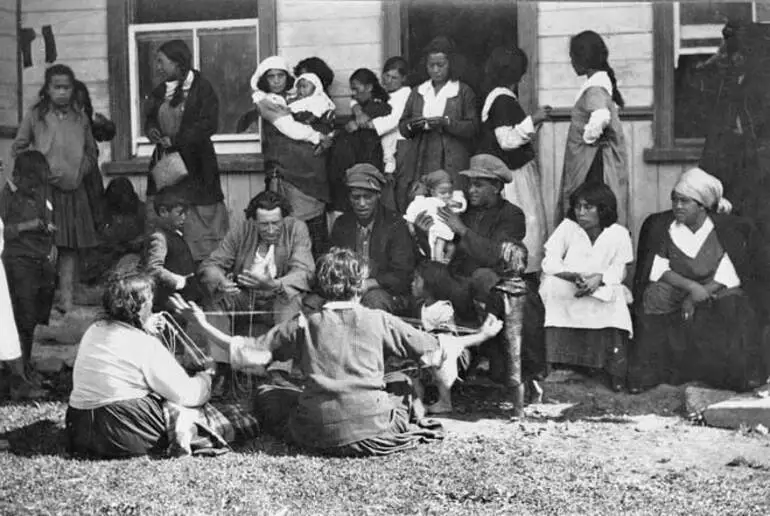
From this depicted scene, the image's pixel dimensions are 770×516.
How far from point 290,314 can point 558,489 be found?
2.45 metres

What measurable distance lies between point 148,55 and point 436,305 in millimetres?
3233

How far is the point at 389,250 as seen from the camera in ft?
29.2

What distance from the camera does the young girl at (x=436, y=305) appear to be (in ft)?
27.1

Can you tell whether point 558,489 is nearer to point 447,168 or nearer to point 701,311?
point 701,311

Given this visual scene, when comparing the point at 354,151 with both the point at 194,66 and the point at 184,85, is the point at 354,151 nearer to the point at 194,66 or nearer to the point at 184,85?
the point at 184,85

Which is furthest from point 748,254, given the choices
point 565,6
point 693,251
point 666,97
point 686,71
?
point 565,6

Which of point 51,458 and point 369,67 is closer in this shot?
point 51,458

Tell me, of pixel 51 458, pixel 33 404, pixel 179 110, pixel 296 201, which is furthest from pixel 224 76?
pixel 51 458

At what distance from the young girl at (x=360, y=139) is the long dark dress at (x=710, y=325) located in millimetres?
2111

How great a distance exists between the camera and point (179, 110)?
31.8 feet

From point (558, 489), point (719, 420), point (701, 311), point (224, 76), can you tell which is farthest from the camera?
point (224, 76)

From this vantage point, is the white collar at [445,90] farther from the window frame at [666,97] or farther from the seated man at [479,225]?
the window frame at [666,97]

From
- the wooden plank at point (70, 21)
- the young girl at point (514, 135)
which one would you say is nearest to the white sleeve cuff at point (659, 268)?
the young girl at point (514, 135)

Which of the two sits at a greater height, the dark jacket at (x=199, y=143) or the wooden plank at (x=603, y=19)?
the wooden plank at (x=603, y=19)
